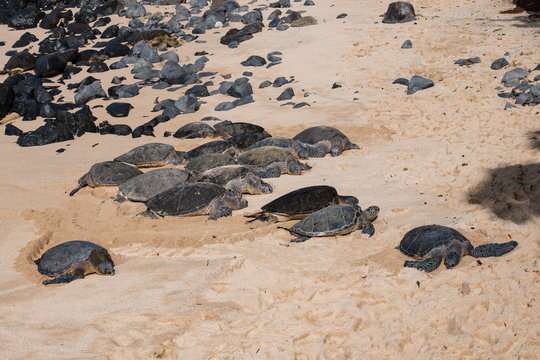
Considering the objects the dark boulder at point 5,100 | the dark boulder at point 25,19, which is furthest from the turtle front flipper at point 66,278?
the dark boulder at point 25,19

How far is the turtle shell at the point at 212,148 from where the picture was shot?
9031 mm

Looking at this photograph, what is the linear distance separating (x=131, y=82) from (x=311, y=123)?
6023mm

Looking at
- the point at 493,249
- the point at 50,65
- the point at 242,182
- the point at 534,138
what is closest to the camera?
the point at 493,249

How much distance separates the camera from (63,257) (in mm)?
5434

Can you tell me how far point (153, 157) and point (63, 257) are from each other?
11.2 ft

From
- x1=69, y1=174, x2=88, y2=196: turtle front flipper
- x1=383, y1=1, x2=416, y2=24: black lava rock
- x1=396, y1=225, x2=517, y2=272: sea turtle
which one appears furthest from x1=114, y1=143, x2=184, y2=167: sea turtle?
x1=383, y1=1, x2=416, y2=24: black lava rock

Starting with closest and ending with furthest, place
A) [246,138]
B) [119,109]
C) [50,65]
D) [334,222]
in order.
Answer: [334,222], [246,138], [119,109], [50,65]

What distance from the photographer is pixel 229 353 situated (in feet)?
13.1

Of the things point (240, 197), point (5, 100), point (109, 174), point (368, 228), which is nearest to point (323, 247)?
point (368, 228)

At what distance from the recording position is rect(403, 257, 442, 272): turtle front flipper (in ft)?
15.4

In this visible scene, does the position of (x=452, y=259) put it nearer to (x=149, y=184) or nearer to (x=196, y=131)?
(x=149, y=184)

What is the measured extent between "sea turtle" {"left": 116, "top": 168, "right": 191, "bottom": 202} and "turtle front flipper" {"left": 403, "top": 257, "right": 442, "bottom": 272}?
3783 millimetres

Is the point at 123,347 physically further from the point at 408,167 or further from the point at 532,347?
the point at 408,167

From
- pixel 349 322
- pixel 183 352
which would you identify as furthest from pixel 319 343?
pixel 183 352
